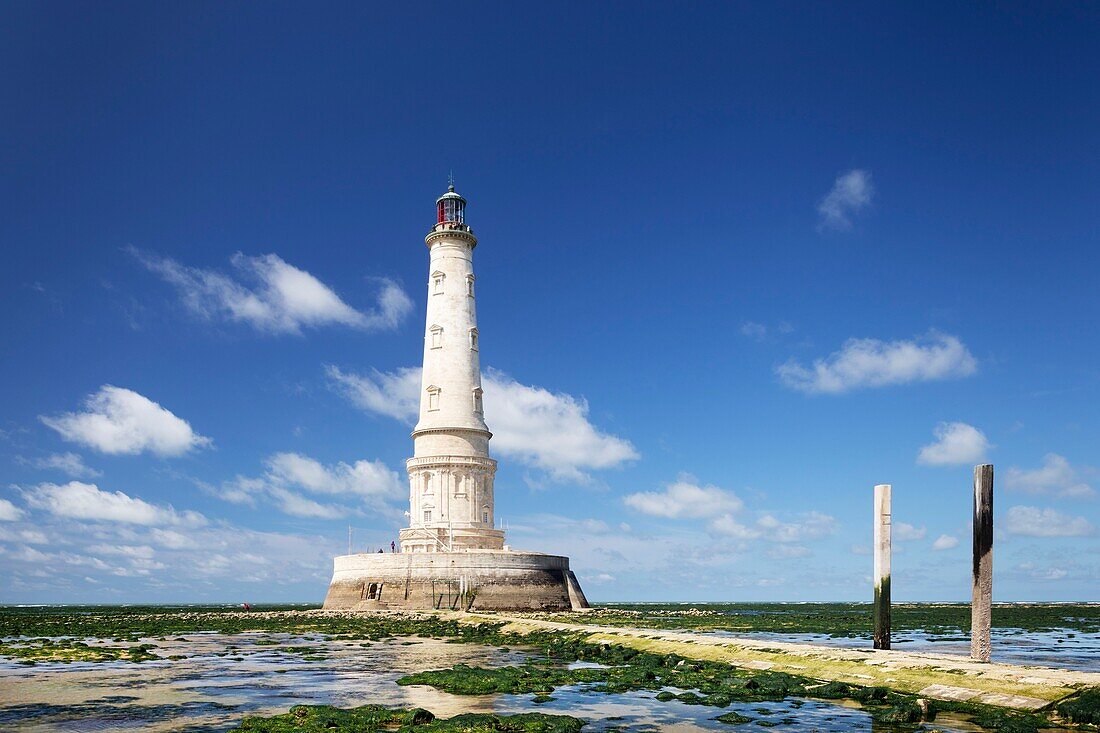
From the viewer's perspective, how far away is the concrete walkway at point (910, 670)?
643 inches

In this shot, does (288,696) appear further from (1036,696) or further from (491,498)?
(491,498)

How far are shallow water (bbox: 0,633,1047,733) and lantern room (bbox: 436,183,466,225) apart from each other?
127ft

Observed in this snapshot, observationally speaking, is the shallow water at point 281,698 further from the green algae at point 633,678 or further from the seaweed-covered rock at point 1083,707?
the seaweed-covered rock at point 1083,707

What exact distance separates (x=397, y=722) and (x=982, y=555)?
13572 mm

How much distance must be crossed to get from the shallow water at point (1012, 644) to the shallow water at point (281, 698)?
38.9 ft

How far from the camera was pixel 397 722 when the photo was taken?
15266mm

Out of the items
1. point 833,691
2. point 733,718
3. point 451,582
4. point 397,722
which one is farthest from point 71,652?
point 833,691

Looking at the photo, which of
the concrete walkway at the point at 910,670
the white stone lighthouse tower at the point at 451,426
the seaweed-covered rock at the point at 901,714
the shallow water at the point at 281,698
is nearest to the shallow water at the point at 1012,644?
the concrete walkway at the point at 910,670

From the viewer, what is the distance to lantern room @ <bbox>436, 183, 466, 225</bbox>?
2437 inches

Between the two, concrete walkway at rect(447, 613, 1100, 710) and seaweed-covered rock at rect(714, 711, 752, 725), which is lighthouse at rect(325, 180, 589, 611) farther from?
seaweed-covered rock at rect(714, 711, 752, 725)

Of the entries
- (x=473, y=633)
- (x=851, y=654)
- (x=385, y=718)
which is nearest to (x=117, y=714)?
(x=385, y=718)

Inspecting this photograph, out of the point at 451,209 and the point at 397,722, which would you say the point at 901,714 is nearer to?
the point at 397,722

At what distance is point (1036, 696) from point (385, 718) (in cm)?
1145

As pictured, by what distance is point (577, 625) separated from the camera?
125 ft
